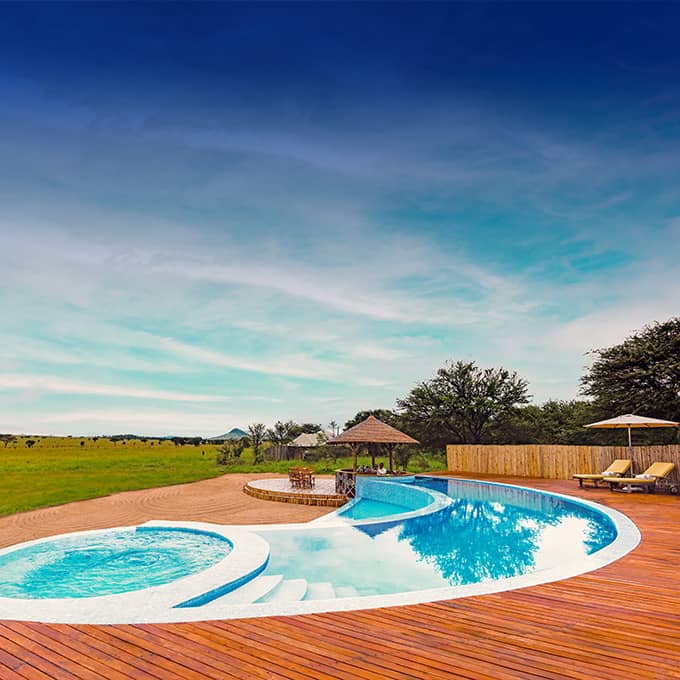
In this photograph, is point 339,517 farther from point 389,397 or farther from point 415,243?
point 389,397

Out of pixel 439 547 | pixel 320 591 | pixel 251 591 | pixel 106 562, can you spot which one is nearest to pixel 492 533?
pixel 439 547

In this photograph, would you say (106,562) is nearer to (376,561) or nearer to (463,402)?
(376,561)

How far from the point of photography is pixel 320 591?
21.9 feet

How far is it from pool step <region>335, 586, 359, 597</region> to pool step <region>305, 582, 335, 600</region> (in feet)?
0.24

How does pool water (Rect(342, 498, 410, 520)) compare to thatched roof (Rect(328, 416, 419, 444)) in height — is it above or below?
below

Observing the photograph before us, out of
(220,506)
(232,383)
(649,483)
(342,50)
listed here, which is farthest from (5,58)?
(232,383)

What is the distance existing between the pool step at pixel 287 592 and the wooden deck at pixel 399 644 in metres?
2.76

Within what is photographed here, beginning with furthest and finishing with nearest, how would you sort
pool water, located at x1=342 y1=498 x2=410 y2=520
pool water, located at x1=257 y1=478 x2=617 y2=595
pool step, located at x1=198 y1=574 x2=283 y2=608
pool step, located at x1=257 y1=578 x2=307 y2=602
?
pool water, located at x1=342 y1=498 x2=410 y2=520
pool water, located at x1=257 y1=478 x2=617 y2=595
pool step, located at x1=257 y1=578 x2=307 y2=602
pool step, located at x1=198 y1=574 x2=283 y2=608

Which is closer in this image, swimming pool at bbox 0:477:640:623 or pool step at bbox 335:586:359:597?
swimming pool at bbox 0:477:640:623

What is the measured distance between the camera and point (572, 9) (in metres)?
10.9

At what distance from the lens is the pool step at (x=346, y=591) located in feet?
21.9

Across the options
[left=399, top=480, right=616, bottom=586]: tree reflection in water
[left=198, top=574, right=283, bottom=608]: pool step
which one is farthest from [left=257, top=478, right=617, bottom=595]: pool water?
[left=198, top=574, right=283, bottom=608]: pool step

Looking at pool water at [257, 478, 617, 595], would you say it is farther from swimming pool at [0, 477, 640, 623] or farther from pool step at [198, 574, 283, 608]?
pool step at [198, 574, 283, 608]

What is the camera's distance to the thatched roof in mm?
17203
